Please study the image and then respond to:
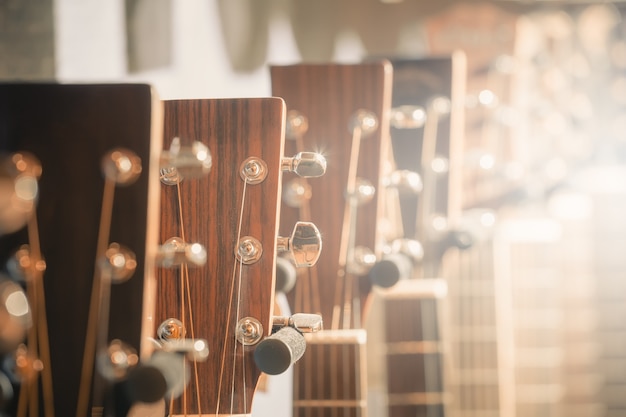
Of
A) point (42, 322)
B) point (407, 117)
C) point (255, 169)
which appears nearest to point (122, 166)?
point (42, 322)

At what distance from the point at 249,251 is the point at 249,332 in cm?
11

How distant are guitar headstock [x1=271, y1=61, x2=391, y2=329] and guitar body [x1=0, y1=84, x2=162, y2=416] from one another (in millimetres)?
729

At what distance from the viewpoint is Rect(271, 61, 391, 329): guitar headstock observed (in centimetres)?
158

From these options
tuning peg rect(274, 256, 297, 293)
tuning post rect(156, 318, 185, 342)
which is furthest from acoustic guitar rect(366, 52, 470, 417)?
tuning post rect(156, 318, 185, 342)

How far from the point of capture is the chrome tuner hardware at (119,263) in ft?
2.70

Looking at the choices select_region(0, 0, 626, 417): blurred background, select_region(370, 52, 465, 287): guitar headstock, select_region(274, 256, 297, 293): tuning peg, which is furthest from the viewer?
select_region(0, 0, 626, 417): blurred background

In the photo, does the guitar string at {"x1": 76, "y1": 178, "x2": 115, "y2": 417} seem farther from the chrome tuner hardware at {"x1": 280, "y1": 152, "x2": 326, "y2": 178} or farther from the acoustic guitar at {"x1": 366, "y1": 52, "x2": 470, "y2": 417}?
the acoustic guitar at {"x1": 366, "y1": 52, "x2": 470, "y2": 417}

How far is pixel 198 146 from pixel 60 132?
148 mm

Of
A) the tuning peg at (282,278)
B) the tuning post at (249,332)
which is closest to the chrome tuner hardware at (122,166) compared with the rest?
the tuning post at (249,332)

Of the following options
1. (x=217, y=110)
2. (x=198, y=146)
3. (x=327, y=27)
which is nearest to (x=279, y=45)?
(x=327, y=27)

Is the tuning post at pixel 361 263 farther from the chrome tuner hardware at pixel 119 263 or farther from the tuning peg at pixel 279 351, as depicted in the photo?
the chrome tuner hardware at pixel 119 263

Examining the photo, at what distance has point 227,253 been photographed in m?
1.10

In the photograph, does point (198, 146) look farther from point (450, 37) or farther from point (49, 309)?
point (450, 37)

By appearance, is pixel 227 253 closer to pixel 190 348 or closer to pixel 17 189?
pixel 190 348
